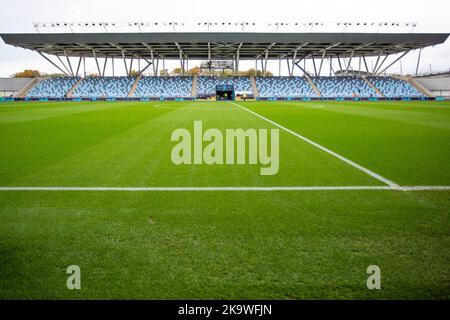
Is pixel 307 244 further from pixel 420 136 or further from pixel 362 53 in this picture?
pixel 362 53

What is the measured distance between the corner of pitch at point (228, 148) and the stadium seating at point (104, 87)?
48.6 metres

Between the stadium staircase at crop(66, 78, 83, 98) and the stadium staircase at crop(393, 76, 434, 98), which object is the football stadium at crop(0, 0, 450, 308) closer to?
the stadium staircase at crop(66, 78, 83, 98)

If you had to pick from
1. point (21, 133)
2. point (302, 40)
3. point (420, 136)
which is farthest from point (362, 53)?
point (21, 133)

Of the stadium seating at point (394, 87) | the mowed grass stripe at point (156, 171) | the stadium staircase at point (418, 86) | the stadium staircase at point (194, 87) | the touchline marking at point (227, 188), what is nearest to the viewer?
the touchline marking at point (227, 188)

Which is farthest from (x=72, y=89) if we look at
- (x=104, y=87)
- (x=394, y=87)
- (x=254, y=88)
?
(x=394, y=87)

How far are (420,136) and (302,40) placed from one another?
1709 inches

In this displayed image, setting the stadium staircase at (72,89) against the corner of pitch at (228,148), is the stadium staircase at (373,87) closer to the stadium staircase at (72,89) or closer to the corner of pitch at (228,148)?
the corner of pitch at (228,148)

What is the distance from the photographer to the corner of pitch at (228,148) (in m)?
7.40

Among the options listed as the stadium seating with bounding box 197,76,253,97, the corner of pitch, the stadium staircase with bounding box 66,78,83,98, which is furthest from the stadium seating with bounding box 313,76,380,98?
the corner of pitch

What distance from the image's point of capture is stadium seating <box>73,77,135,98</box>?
5672 cm

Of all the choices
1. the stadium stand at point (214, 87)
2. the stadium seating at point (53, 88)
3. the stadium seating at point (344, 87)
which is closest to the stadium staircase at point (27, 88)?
the stadium stand at point (214, 87)

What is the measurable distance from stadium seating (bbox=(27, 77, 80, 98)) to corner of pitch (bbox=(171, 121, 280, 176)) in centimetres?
5336

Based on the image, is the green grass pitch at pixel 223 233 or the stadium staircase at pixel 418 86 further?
the stadium staircase at pixel 418 86

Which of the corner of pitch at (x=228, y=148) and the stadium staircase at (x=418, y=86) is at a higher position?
the stadium staircase at (x=418, y=86)
